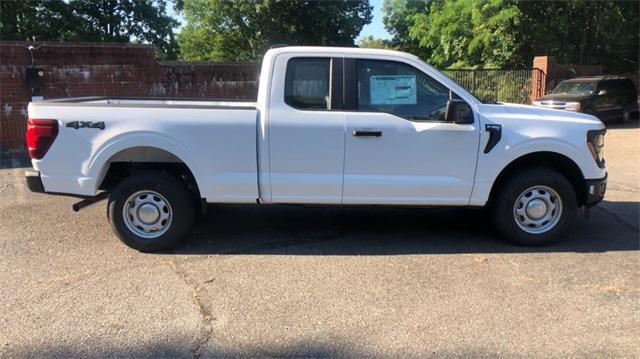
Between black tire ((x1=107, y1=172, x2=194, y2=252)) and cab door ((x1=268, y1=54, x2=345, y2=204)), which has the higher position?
cab door ((x1=268, y1=54, x2=345, y2=204))

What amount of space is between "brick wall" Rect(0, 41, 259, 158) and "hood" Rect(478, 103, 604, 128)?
20.5ft

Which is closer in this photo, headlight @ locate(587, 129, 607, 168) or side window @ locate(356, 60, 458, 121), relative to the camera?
side window @ locate(356, 60, 458, 121)

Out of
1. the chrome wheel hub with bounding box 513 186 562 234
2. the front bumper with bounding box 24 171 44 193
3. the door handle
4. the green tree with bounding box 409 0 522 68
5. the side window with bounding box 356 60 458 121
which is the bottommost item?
the chrome wheel hub with bounding box 513 186 562 234

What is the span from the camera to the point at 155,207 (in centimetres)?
544

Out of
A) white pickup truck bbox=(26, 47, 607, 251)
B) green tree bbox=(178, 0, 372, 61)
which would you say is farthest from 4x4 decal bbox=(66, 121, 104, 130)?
green tree bbox=(178, 0, 372, 61)

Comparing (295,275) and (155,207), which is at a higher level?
(155,207)

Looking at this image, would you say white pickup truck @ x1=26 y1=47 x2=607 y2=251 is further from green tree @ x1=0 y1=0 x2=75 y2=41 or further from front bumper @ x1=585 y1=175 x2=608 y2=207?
green tree @ x1=0 y1=0 x2=75 y2=41

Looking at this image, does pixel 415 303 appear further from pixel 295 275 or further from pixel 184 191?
pixel 184 191

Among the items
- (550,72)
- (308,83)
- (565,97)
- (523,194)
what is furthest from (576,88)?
(308,83)

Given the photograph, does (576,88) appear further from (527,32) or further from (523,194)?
(523,194)

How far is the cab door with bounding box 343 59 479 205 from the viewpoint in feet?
17.4

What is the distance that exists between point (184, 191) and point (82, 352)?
2.17 m

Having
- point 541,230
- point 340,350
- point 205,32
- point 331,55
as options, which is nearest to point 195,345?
point 340,350

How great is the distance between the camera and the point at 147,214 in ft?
17.8
